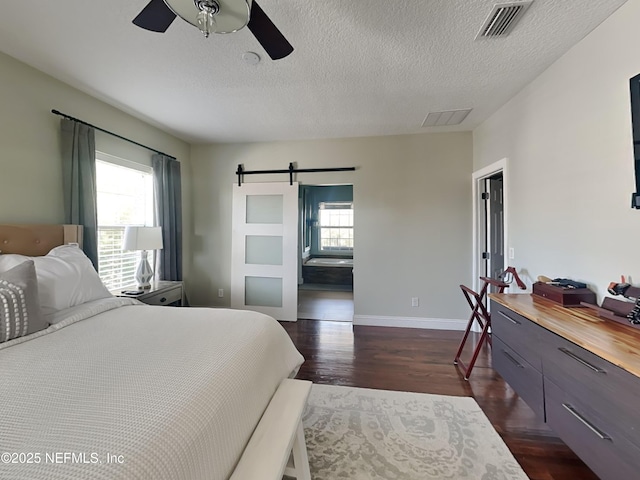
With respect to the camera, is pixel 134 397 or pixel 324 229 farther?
pixel 324 229

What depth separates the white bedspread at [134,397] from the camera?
0.69m

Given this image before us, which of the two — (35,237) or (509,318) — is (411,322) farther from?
(35,237)

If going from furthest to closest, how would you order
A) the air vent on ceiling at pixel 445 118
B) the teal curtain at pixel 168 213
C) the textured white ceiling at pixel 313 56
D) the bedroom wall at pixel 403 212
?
the bedroom wall at pixel 403 212
the teal curtain at pixel 168 213
the air vent on ceiling at pixel 445 118
the textured white ceiling at pixel 313 56

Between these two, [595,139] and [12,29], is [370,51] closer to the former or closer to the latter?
[595,139]

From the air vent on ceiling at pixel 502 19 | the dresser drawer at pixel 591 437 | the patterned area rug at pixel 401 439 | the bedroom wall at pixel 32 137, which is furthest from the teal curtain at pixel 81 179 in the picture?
the dresser drawer at pixel 591 437

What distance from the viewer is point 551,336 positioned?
1.45 metres

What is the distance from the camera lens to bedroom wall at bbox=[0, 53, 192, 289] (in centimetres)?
202

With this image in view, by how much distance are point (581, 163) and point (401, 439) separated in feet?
7.34

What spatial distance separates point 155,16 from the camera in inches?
52.2

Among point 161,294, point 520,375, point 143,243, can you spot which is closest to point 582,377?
point 520,375

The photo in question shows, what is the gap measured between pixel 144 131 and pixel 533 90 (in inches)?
163

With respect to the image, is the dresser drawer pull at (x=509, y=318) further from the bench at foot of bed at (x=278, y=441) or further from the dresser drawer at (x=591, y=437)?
the bench at foot of bed at (x=278, y=441)

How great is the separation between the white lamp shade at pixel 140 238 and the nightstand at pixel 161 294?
45 centimetres

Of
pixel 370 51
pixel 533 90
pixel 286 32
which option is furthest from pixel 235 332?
pixel 533 90
